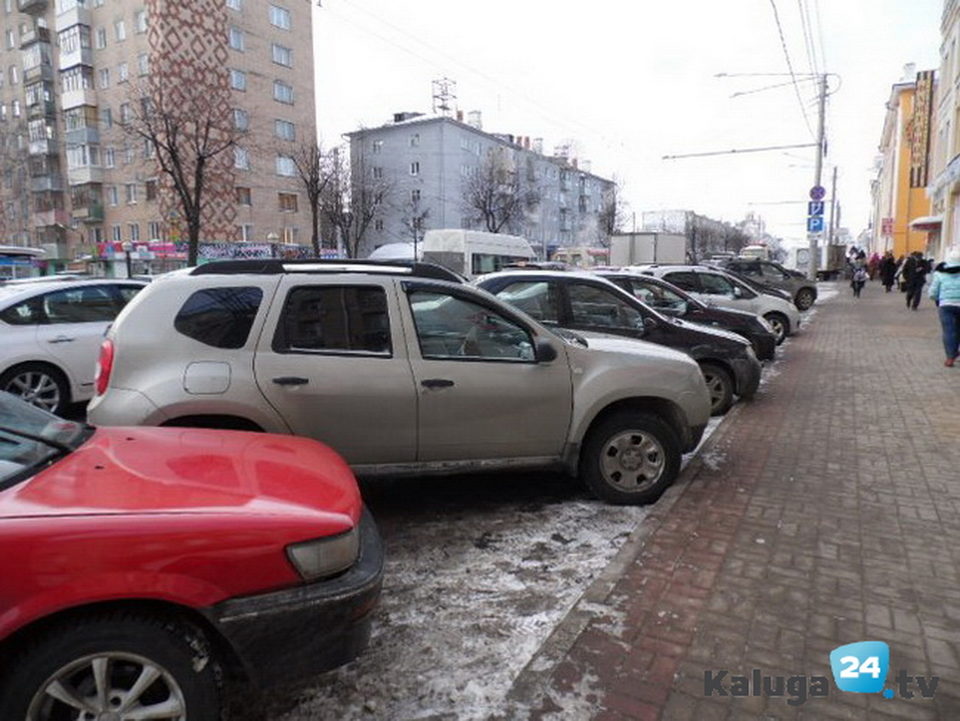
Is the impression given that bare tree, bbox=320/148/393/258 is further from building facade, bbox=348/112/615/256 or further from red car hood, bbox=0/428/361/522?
red car hood, bbox=0/428/361/522

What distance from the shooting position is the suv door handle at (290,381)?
4.05 m

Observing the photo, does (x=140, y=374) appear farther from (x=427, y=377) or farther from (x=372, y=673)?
(x=372, y=673)

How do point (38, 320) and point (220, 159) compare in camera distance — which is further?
point (220, 159)

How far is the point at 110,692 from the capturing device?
6.79 ft

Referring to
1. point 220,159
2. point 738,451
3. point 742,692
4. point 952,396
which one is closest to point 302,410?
point 742,692

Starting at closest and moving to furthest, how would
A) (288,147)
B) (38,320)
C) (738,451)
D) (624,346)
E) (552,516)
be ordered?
1. (552,516)
2. (624,346)
3. (738,451)
4. (38,320)
5. (288,147)

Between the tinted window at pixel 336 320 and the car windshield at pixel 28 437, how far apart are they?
55.2 inches

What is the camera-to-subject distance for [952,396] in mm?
8375

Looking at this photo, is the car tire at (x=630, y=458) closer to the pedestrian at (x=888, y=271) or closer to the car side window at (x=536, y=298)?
the car side window at (x=536, y=298)

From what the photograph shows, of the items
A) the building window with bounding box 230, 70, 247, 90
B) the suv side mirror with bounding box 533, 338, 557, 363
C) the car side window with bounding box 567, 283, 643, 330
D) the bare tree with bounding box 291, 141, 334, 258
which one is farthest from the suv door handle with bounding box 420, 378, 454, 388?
the building window with bounding box 230, 70, 247, 90

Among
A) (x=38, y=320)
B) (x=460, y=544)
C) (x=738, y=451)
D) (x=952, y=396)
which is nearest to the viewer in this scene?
(x=460, y=544)

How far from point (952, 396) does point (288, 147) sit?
46455 mm

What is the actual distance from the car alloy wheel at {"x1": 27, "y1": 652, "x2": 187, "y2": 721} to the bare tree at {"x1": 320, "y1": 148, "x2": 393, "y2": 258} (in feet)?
130

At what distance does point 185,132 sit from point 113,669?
3526cm
